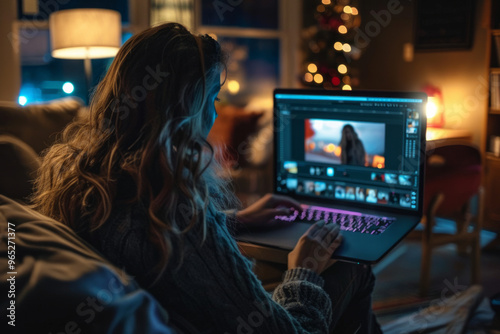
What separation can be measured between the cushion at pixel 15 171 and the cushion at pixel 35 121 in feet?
0.56

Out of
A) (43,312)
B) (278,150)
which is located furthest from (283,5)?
(43,312)

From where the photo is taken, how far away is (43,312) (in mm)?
637

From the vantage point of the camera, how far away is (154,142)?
0.83 m

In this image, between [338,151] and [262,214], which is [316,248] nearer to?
[262,214]

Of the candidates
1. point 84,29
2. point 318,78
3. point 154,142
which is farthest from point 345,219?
point 318,78

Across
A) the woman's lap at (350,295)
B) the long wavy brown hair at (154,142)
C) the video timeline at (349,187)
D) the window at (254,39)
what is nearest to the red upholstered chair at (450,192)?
the video timeline at (349,187)

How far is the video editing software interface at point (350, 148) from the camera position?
1.44m

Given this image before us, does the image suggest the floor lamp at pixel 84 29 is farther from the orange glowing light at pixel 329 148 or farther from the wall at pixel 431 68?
the wall at pixel 431 68

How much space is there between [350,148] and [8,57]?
8.66 ft

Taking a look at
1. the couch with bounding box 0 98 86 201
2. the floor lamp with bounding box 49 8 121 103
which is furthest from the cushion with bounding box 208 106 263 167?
the couch with bounding box 0 98 86 201

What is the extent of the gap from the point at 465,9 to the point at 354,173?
315 cm

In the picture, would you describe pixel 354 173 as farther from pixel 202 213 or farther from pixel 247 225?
pixel 202 213

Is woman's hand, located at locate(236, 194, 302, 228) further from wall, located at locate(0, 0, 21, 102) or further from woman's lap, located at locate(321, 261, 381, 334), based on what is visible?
wall, located at locate(0, 0, 21, 102)

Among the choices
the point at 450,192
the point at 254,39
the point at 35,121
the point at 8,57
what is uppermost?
the point at 254,39
